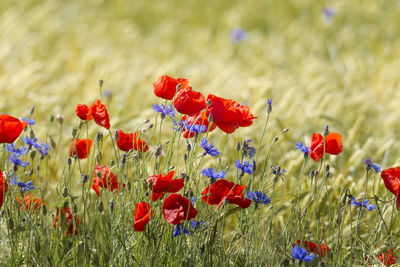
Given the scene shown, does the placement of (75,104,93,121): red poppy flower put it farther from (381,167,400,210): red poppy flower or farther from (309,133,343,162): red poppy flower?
(381,167,400,210): red poppy flower

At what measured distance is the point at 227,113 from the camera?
1270mm

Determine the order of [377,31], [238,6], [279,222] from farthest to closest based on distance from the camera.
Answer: [238,6], [377,31], [279,222]

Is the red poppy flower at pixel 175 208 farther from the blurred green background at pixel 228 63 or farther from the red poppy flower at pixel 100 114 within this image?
the blurred green background at pixel 228 63

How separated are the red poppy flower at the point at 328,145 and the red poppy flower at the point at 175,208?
36cm

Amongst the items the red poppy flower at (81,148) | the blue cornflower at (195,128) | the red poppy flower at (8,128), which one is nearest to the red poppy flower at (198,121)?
the blue cornflower at (195,128)

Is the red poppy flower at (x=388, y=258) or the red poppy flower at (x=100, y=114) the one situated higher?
the red poppy flower at (x=100, y=114)

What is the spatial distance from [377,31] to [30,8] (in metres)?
2.98

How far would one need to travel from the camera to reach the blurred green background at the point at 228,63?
258cm

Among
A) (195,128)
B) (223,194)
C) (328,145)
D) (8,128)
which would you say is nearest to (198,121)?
(195,128)

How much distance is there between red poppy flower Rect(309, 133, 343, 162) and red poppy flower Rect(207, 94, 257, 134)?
0.62 feet

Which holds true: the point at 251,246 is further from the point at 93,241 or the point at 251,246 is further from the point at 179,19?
the point at 179,19

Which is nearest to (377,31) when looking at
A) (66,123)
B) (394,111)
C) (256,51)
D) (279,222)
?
(256,51)

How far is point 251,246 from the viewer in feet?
4.55

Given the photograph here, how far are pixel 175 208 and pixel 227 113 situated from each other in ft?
0.84
